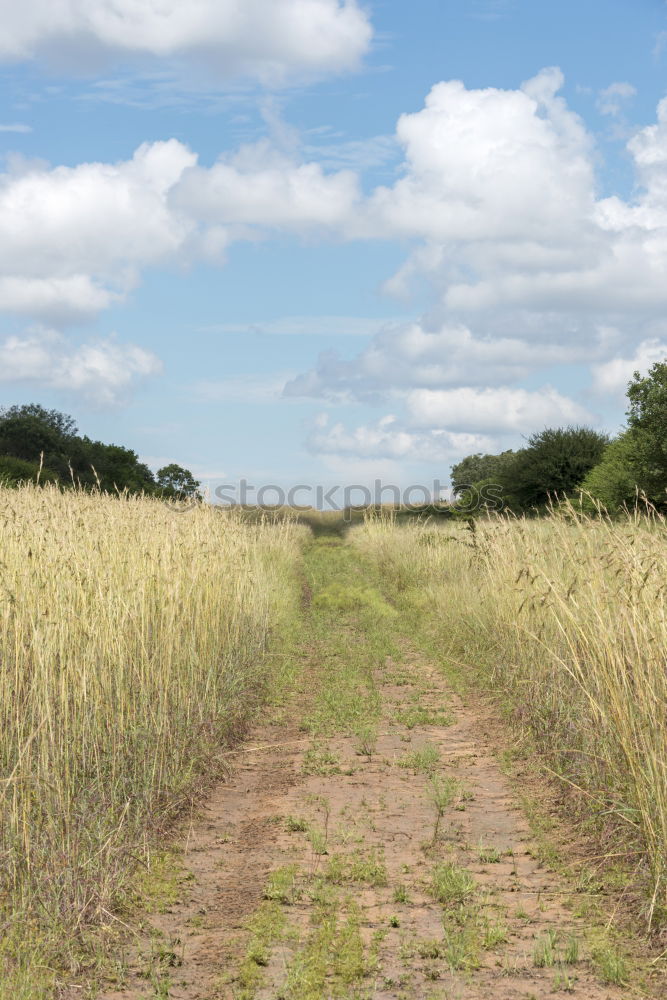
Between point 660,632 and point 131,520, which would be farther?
point 131,520

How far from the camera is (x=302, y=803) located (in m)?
5.24

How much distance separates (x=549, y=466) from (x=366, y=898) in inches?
942

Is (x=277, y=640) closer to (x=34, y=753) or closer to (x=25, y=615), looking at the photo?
(x=25, y=615)

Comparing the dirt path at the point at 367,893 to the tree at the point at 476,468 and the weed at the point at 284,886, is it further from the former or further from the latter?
the tree at the point at 476,468

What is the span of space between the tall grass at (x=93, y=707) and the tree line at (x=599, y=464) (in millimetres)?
9286

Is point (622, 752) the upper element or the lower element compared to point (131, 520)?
lower

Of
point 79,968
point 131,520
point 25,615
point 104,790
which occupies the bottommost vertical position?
point 79,968

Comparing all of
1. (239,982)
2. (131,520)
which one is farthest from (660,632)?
(131,520)

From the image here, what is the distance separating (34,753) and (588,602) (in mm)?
2966

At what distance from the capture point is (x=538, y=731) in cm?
619

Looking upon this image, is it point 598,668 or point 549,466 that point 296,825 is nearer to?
point 598,668

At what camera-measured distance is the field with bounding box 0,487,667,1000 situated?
11.4 ft

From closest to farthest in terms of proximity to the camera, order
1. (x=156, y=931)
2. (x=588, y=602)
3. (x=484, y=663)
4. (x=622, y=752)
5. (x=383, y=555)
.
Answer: (x=156, y=931)
(x=622, y=752)
(x=588, y=602)
(x=484, y=663)
(x=383, y=555)

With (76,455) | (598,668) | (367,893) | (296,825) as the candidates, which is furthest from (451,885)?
(76,455)
